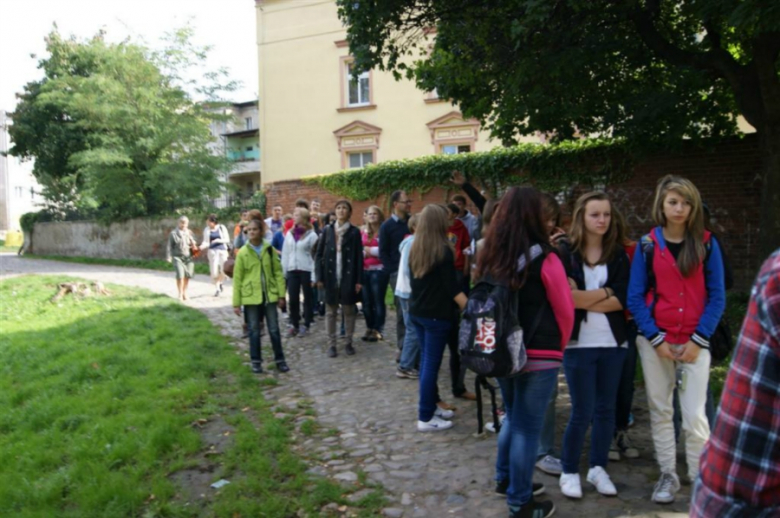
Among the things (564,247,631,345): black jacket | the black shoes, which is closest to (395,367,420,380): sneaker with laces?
the black shoes

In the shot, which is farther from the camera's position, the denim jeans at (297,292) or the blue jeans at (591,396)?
the denim jeans at (297,292)

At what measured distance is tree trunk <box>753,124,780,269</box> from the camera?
9.05 metres

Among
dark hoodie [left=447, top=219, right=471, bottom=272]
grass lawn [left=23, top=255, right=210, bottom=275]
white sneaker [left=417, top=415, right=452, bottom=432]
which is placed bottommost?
white sneaker [left=417, top=415, right=452, bottom=432]

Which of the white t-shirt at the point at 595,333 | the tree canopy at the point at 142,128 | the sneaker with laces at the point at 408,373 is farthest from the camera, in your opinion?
the tree canopy at the point at 142,128

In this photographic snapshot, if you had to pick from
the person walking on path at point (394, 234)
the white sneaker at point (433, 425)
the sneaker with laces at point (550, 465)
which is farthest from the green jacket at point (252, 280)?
the sneaker with laces at point (550, 465)

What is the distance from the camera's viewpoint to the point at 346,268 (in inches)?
361

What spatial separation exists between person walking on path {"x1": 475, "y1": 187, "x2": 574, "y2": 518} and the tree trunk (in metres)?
→ 6.60

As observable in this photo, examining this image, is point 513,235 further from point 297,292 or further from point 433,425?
point 297,292

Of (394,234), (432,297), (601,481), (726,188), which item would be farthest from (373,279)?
(726,188)

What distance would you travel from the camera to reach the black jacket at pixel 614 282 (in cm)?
437

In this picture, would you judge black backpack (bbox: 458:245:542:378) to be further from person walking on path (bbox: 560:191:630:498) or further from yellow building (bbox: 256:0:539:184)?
yellow building (bbox: 256:0:539:184)

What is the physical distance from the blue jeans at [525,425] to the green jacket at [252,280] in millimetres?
4773

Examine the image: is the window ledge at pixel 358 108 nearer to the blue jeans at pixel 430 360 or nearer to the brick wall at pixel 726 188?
the brick wall at pixel 726 188

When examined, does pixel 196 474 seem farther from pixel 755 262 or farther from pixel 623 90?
pixel 755 262
